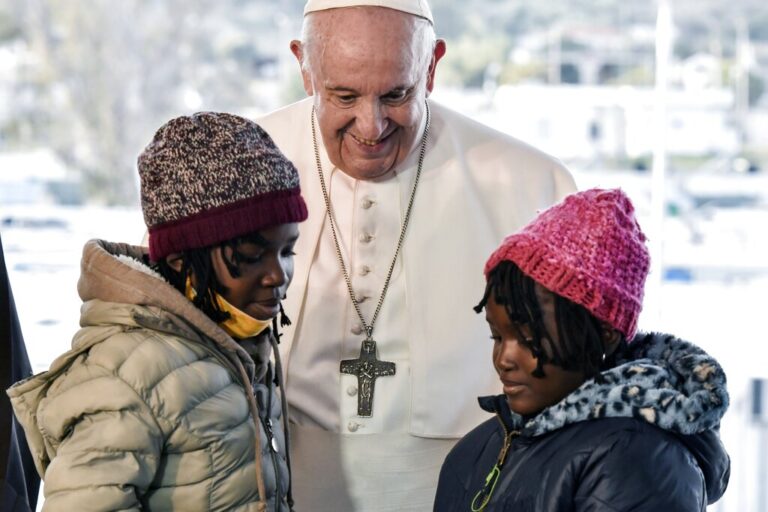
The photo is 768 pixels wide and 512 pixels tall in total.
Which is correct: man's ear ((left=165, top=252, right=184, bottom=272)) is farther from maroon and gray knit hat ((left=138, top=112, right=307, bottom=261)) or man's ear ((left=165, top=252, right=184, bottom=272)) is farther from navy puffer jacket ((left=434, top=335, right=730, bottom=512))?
navy puffer jacket ((left=434, top=335, right=730, bottom=512))

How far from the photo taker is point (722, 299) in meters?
5.12

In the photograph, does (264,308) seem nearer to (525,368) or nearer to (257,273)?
(257,273)

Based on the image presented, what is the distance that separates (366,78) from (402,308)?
0.49 m

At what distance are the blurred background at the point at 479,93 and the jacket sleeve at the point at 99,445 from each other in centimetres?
323

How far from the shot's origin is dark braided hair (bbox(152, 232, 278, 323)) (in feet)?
5.53

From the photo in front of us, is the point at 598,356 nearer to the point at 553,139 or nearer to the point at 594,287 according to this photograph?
the point at 594,287

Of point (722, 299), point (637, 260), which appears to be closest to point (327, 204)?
point (637, 260)

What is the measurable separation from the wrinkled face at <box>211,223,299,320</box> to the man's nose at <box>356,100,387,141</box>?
409mm

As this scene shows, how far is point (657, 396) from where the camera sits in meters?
1.50

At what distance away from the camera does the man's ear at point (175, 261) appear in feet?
5.60

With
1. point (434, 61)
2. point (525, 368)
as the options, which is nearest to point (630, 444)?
point (525, 368)

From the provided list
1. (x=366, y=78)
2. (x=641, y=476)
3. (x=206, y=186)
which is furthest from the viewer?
(x=366, y=78)

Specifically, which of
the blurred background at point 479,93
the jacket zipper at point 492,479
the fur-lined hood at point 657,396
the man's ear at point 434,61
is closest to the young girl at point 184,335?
the jacket zipper at point 492,479

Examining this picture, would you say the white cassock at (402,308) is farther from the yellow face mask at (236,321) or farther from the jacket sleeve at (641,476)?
the jacket sleeve at (641,476)
